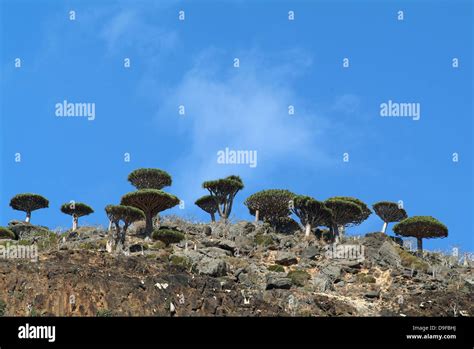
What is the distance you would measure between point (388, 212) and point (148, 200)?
21.7m

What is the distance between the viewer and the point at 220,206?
61.2 metres

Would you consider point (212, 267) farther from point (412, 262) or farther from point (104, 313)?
point (412, 262)

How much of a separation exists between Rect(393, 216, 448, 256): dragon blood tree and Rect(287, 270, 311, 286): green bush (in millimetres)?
14872

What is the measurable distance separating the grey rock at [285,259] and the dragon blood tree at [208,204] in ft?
51.7

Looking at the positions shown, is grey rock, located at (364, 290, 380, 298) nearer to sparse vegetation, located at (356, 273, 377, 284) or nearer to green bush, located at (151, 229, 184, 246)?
sparse vegetation, located at (356, 273, 377, 284)

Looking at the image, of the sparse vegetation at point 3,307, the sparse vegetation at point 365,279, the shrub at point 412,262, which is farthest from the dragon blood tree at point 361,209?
the sparse vegetation at point 3,307

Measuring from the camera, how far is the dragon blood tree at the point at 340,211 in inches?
2180

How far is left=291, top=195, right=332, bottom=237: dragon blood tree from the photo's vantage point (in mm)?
54781

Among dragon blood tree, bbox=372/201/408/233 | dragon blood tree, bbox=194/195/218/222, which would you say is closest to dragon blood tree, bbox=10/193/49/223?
dragon blood tree, bbox=194/195/218/222

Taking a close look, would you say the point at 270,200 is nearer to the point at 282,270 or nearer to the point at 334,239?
the point at 334,239

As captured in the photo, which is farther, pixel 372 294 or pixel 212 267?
pixel 372 294

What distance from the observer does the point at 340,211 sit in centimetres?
5556

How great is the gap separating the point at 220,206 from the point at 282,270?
17203 mm

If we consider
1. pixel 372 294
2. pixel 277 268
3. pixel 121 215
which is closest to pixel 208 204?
pixel 121 215
